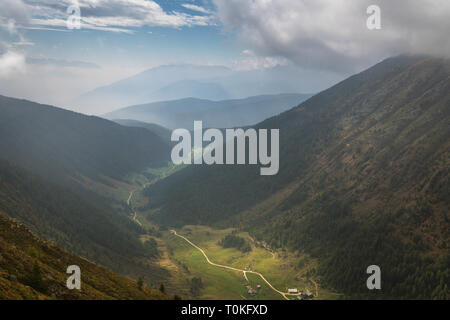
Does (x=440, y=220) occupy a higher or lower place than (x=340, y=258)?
higher

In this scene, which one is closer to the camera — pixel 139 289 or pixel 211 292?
pixel 139 289

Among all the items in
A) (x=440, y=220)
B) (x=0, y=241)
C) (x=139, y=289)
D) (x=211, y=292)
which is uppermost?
(x=440, y=220)

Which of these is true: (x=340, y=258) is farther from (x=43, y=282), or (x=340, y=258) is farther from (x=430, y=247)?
(x=43, y=282)
